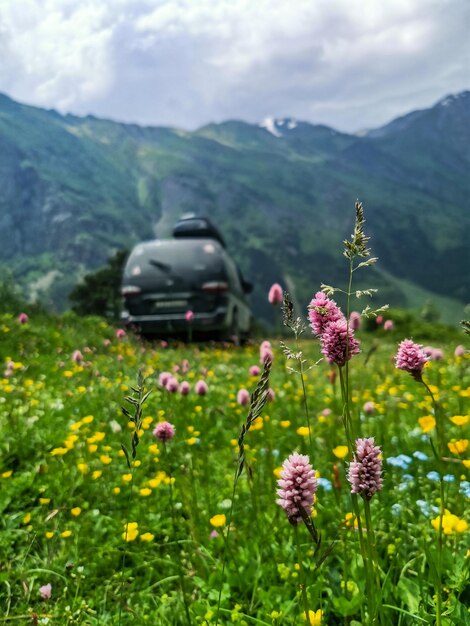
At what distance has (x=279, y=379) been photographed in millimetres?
7977

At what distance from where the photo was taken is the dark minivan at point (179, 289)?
42.1ft

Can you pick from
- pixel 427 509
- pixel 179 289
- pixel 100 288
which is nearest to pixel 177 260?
pixel 179 289

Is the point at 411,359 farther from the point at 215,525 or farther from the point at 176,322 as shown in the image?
the point at 176,322

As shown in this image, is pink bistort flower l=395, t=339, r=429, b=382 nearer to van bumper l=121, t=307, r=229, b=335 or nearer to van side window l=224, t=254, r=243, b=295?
van bumper l=121, t=307, r=229, b=335

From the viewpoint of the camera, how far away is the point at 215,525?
2.59 metres

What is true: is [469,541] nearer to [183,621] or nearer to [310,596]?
[310,596]

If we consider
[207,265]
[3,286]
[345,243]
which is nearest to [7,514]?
[345,243]

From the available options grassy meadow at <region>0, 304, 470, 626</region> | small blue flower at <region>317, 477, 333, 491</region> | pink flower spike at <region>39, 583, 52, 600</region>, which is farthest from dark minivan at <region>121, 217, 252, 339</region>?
pink flower spike at <region>39, 583, 52, 600</region>

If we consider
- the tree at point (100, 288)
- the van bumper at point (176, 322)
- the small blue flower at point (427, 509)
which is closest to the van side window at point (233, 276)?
the van bumper at point (176, 322)

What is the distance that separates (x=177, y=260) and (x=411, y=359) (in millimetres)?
11880

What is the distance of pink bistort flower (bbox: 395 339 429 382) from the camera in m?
1.48

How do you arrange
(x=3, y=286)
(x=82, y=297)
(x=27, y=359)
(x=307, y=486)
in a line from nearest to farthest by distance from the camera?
(x=307, y=486) → (x=27, y=359) → (x=3, y=286) → (x=82, y=297)

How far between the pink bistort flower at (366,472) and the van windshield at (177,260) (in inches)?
457

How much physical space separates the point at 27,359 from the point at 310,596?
616cm
